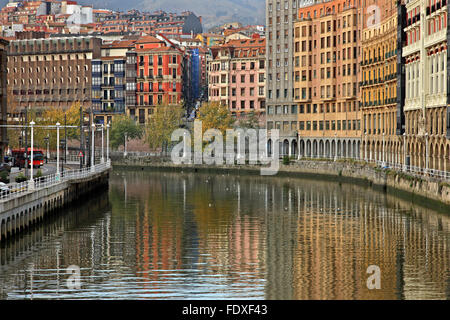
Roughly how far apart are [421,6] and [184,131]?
85325 millimetres

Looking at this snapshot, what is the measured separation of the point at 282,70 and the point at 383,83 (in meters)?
49.5

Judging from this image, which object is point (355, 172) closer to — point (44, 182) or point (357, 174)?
point (357, 174)

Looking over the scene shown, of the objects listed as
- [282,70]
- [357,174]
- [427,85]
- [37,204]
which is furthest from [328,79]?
[37,204]

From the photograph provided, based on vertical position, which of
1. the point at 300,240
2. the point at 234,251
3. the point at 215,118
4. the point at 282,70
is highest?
the point at 282,70

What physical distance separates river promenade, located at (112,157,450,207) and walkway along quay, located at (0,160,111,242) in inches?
1328

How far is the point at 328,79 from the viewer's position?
182 metres

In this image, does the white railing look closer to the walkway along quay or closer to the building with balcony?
the walkway along quay

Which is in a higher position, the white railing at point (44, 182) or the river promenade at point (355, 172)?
the white railing at point (44, 182)

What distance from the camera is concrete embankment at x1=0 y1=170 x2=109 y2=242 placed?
6773 cm

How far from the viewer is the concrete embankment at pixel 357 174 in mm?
91312

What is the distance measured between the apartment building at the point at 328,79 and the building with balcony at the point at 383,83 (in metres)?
9.67

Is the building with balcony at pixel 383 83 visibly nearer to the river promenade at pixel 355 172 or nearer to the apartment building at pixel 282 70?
the river promenade at pixel 355 172

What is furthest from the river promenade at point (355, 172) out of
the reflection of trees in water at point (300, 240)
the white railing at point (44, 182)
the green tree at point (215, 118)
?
the white railing at point (44, 182)
